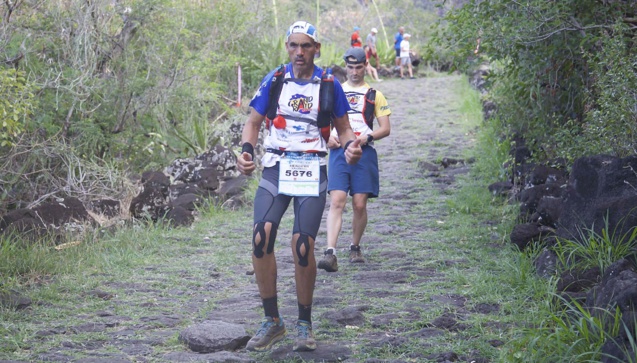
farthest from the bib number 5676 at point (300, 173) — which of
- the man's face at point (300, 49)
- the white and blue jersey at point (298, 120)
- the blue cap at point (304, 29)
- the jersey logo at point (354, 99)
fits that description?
the jersey logo at point (354, 99)

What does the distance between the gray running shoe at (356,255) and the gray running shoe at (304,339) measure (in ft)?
9.11

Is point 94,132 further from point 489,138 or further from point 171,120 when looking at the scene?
point 489,138

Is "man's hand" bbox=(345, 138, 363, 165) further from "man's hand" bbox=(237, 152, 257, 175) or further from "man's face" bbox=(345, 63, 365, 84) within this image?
"man's face" bbox=(345, 63, 365, 84)

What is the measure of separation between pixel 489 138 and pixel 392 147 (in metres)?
2.11

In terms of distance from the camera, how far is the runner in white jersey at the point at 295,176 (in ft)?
18.2

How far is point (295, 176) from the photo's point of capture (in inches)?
220

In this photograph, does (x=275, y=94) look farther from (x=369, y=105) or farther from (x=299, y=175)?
(x=369, y=105)

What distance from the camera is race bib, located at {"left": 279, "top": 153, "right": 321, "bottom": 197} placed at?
5574 mm

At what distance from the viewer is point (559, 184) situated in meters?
8.46

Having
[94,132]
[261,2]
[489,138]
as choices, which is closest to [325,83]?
[94,132]

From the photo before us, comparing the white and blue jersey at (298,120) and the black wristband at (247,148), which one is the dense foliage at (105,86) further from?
the white and blue jersey at (298,120)

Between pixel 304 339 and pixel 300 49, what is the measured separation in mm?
1815

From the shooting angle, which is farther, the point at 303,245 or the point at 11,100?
the point at 11,100

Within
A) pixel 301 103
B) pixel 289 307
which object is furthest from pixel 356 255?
pixel 301 103
